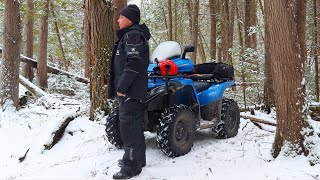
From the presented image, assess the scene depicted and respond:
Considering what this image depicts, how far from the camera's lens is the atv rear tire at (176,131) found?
5348 mm

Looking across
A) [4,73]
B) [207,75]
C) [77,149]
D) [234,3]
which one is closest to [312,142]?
[207,75]

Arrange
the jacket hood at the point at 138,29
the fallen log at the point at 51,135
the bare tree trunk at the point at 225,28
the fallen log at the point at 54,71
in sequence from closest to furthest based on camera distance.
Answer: the jacket hood at the point at 138,29 → the fallen log at the point at 51,135 → the fallen log at the point at 54,71 → the bare tree trunk at the point at 225,28

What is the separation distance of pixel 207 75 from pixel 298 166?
2.79 metres

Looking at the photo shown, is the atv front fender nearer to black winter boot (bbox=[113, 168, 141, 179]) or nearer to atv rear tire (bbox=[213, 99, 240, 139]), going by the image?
atv rear tire (bbox=[213, 99, 240, 139])

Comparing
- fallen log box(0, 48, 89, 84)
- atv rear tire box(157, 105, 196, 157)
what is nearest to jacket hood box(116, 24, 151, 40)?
atv rear tire box(157, 105, 196, 157)

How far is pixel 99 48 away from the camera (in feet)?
22.5

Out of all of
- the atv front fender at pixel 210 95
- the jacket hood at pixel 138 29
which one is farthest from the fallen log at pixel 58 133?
the atv front fender at pixel 210 95

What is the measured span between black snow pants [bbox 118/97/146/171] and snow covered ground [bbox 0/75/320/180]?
24 centimetres

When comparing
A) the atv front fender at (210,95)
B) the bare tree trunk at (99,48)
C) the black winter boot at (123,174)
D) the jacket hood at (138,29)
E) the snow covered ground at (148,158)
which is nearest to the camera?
the black winter boot at (123,174)

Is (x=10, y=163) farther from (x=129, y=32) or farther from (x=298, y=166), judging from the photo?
(x=298, y=166)

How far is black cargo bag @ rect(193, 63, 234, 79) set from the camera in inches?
275

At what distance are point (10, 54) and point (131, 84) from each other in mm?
6295

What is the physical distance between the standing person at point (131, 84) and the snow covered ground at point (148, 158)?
0.23m

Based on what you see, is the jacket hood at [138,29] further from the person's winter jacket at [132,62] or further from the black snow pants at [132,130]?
the black snow pants at [132,130]
